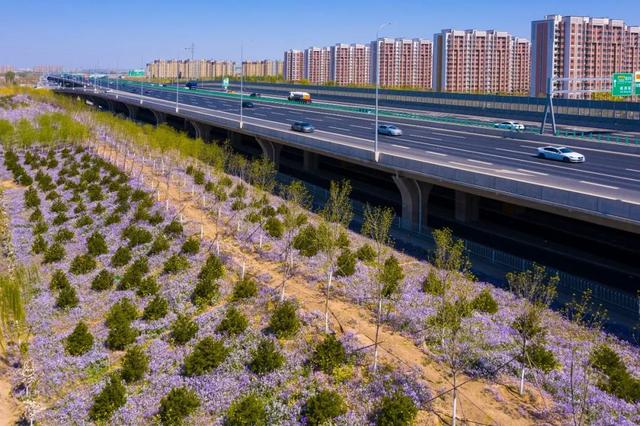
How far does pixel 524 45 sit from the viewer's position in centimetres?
13975

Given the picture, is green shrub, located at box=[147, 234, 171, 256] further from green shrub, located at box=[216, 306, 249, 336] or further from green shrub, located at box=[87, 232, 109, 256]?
green shrub, located at box=[216, 306, 249, 336]

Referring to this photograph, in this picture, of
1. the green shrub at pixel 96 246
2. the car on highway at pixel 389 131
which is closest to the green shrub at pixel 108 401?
the green shrub at pixel 96 246

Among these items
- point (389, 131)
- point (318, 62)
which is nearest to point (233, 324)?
point (389, 131)

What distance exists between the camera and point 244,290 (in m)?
26.6

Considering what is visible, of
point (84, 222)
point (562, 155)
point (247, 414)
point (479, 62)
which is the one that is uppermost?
point (479, 62)

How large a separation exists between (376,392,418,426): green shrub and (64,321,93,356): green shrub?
1178 cm

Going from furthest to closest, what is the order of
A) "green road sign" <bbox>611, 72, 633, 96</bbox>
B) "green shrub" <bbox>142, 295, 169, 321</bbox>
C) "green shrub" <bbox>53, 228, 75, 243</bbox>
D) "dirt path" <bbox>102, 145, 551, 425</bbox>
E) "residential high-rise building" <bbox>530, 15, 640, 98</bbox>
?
"residential high-rise building" <bbox>530, 15, 640, 98</bbox> → "green road sign" <bbox>611, 72, 633, 96</bbox> → "green shrub" <bbox>53, 228, 75, 243</bbox> → "green shrub" <bbox>142, 295, 169, 321</bbox> → "dirt path" <bbox>102, 145, 551, 425</bbox>

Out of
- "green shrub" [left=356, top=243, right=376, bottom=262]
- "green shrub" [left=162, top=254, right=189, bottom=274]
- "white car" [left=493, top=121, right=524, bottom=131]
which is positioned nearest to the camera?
"green shrub" [left=162, top=254, right=189, bottom=274]

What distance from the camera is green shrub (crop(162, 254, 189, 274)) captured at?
1199 inches

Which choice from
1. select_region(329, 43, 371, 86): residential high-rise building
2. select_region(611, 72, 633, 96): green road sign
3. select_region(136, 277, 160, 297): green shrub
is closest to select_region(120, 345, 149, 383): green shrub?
Result: select_region(136, 277, 160, 297): green shrub

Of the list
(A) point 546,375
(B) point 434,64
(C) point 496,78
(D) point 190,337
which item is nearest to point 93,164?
(D) point 190,337

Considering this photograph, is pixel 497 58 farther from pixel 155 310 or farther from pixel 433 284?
pixel 155 310

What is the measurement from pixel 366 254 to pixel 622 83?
3032cm

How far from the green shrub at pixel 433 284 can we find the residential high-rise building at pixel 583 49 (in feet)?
207
